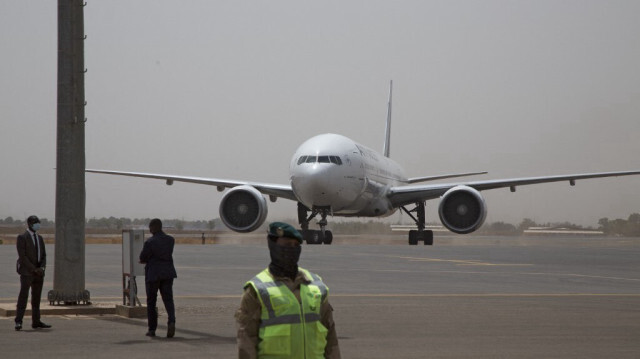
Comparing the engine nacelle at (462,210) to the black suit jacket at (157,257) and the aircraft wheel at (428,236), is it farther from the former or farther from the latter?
the black suit jacket at (157,257)

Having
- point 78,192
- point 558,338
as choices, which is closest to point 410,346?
point 558,338

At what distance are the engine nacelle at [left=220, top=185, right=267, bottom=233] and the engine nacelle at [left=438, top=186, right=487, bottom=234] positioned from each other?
7.84 meters

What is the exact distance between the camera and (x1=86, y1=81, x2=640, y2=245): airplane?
4253cm

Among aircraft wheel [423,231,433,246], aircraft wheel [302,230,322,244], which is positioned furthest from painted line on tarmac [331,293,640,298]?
aircraft wheel [423,231,433,246]

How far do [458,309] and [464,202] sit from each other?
27518 millimetres

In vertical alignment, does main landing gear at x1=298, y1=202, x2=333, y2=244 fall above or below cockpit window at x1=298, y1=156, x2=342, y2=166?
below

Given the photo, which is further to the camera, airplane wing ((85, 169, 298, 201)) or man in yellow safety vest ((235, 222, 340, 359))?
airplane wing ((85, 169, 298, 201))

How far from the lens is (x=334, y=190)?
42.4 meters

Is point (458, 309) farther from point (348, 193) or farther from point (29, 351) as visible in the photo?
point (348, 193)

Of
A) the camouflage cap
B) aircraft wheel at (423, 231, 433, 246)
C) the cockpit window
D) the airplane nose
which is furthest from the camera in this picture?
aircraft wheel at (423, 231, 433, 246)

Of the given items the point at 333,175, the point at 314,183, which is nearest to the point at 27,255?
the point at 314,183

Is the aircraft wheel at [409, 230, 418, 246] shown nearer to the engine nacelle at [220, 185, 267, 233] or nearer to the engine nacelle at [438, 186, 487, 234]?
the engine nacelle at [438, 186, 487, 234]

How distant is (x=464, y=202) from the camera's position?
143 ft

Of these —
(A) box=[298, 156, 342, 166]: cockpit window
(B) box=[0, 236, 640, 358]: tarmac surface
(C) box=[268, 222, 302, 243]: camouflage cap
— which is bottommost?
(B) box=[0, 236, 640, 358]: tarmac surface
